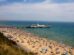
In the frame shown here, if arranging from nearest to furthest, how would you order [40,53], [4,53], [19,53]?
1. [4,53]
2. [19,53]
3. [40,53]

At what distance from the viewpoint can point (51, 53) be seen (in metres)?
21.5

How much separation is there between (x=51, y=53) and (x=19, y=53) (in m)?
10.5

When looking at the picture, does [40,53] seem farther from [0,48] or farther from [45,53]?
[0,48]

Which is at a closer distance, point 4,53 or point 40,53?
point 4,53

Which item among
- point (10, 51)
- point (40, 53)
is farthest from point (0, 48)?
point (40, 53)

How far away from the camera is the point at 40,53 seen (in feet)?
68.3

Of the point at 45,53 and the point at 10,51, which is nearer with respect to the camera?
the point at 10,51

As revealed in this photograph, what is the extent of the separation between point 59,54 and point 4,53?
11.4m

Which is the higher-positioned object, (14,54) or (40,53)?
(14,54)

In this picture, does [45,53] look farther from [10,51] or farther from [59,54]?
[10,51]

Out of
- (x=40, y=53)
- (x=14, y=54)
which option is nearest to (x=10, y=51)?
(x=14, y=54)

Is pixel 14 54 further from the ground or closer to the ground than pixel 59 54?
further from the ground

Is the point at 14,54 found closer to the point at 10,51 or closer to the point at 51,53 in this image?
the point at 10,51

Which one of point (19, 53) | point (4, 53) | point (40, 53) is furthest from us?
point (40, 53)
